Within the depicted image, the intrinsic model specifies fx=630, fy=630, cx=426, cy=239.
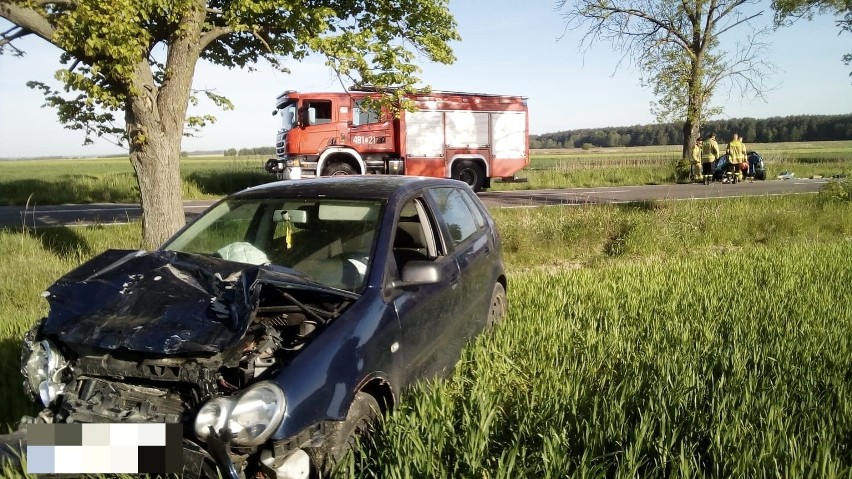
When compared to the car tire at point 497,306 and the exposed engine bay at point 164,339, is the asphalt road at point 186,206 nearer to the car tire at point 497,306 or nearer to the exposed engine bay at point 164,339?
the car tire at point 497,306

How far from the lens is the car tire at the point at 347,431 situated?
2.67 meters

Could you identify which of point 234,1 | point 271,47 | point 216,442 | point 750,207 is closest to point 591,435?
point 216,442

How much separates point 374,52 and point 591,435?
25.2 feet

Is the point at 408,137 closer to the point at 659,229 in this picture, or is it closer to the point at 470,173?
the point at 470,173

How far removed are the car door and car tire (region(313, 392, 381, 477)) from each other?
13.3 inches

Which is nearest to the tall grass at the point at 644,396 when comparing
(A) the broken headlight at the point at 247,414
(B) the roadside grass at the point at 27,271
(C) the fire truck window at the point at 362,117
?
(A) the broken headlight at the point at 247,414

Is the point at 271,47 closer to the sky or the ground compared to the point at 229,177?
closer to the sky

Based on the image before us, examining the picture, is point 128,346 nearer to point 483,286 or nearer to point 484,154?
point 483,286

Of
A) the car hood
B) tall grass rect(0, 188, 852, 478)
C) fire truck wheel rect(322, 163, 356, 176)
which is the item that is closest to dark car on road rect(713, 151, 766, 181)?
fire truck wheel rect(322, 163, 356, 176)

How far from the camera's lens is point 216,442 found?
242 centimetres

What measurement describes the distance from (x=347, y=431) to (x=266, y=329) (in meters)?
0.61

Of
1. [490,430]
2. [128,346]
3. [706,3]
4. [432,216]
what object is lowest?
[490,430]

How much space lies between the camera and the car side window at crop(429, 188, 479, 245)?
4496 millimetres

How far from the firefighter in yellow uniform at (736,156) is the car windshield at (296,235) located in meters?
22.8
